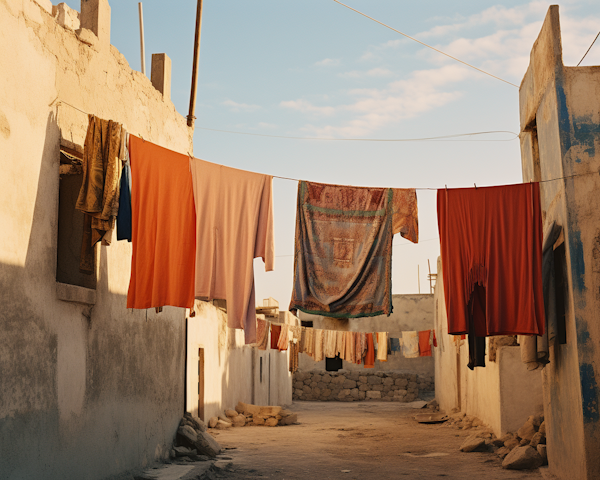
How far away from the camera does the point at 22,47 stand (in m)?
5.32

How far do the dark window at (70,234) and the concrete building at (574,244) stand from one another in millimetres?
5176

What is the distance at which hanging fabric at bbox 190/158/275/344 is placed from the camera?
646 cm

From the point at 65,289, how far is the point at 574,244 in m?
5.27

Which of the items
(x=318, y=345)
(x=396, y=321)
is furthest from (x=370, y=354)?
(x=396, y=321)

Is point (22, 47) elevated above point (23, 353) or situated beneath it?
elevated above

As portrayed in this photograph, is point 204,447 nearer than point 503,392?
Yes

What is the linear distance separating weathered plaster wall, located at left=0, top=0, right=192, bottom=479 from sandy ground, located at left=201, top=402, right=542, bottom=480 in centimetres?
205

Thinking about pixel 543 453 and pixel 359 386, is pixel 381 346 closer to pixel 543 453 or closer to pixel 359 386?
pixel 359 386

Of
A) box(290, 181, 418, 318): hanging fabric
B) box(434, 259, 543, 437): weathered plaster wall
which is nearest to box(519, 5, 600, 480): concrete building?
box(290, 181, 418, 318): hanging fabric

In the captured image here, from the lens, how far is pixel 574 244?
21.5ft

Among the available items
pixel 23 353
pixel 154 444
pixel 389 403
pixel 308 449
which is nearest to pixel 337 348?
pixel 389 403

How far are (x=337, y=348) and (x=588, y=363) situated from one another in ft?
51.1

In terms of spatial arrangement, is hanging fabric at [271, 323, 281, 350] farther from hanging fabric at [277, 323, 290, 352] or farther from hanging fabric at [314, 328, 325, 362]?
hanging fabric at [314, 328, 325, 362]

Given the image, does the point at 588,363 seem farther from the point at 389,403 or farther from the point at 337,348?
the point at 389,403
